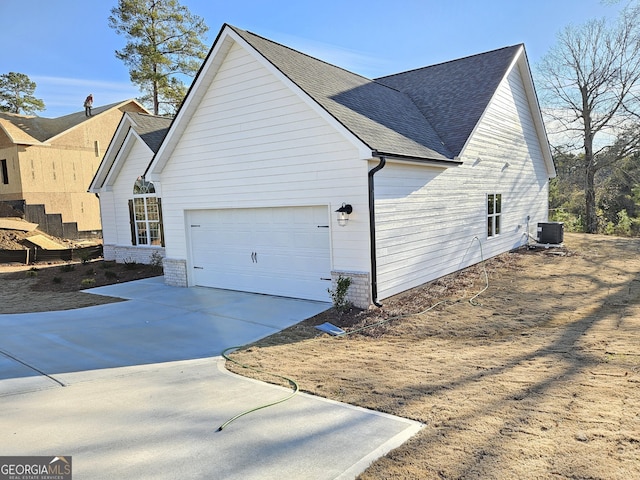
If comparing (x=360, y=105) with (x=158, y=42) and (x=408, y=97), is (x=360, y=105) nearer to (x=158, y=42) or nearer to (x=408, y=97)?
(x=408, y=97)

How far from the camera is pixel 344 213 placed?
883 cm

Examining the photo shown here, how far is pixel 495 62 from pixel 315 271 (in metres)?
10.7

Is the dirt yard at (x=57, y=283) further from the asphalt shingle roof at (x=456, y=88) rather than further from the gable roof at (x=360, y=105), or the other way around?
the asphalt shingle roof at (x=456, y=88)

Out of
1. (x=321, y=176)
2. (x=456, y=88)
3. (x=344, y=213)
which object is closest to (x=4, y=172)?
(x=321, y=176)

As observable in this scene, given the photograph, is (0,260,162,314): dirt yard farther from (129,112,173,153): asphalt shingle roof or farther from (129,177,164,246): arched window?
(129,112,173,153): asphalt shingle roof

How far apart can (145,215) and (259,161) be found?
28.1 ft

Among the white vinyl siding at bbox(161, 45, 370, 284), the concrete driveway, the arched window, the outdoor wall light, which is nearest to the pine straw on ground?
the concrete driveway

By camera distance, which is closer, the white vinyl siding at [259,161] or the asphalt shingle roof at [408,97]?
the white vinyl siding at [259,161]

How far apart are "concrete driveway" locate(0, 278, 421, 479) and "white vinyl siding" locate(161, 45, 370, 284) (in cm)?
316

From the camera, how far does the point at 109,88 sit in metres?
33.2

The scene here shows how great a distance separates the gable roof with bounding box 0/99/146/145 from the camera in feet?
79.7

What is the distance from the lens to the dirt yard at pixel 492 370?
3.34m

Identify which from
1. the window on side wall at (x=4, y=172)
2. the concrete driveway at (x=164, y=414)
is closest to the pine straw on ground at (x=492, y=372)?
the concrete driveway at (x=164, y=414)

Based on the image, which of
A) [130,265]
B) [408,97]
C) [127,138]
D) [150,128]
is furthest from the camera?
[150,128]
